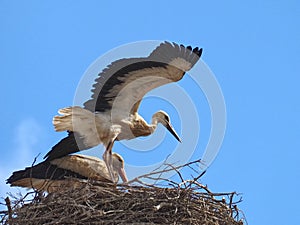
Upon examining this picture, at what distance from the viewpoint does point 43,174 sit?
34.1ft

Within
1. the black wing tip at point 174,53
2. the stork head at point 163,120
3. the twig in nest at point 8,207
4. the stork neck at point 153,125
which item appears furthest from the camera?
the stork head at point 163,120

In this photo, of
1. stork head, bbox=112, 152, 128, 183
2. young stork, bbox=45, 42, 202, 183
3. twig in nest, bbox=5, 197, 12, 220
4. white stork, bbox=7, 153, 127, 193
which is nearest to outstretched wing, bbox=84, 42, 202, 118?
young stork, bbox=45, 42, 202, 183

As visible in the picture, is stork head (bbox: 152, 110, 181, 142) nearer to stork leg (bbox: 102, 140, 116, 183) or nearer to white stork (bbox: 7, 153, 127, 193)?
stork leg (bbox: 102, 140, 116, 183)

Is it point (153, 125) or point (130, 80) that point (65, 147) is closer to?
point (130, 80)

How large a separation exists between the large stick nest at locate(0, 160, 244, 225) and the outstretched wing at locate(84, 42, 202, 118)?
65.6 inches

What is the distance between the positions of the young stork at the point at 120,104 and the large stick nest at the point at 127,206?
1.67m

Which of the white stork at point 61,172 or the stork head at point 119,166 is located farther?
the stork head at point 119,166

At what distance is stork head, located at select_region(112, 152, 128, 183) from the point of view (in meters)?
10.7

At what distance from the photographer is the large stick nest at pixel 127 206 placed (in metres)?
8.34

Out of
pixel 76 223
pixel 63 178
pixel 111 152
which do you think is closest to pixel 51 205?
pixel 76 223

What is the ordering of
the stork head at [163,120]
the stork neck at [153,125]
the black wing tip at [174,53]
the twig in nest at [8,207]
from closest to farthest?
the twig in nest at [8,207]
the black wing tip at [174,53]
the stork neck at [153,125]
the stork head at [163,120]

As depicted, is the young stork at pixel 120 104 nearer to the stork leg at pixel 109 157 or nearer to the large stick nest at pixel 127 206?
the stork leg at pixel 109 157

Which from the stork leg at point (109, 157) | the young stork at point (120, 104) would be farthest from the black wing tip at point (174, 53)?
the stork leg at point (109, 157)

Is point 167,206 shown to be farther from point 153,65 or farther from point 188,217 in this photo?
point 153,65
